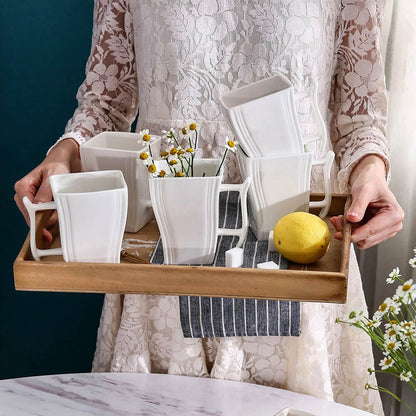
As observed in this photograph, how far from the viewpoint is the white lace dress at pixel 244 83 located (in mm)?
1153

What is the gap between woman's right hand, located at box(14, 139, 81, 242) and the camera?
109 cm

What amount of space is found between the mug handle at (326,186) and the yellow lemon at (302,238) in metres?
0.11

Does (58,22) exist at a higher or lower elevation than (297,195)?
higher

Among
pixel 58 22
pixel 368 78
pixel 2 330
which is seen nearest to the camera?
pixel 368 78

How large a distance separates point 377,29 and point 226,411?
73 centimetres

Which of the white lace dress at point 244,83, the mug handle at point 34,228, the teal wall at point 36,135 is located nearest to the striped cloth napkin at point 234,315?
the white lace dress at point 244,83

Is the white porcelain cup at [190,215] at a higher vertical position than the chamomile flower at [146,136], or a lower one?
lower

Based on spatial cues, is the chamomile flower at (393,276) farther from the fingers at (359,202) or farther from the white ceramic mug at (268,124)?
the white ceramic mug at (268,124)

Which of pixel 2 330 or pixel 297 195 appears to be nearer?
pixel 297 195

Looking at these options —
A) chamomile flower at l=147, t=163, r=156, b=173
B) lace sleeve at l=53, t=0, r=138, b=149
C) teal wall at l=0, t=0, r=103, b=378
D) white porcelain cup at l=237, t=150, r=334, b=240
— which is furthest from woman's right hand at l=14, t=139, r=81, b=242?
teal wall at l=0, t=0, r=103, b=378

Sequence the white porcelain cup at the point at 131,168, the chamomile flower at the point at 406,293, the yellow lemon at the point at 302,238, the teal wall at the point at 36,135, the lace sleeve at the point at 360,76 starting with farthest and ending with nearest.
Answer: the teal wall at the point at 36,135, the lace sleeve at the point at 360,76, the white porcelain cup at the point at 131,168, the yellow lemon at the point at 302,238, the chamomile flower at the point at 406,293

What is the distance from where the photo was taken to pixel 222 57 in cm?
118

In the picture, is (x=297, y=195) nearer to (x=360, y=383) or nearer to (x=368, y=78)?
(x=368, y=78)

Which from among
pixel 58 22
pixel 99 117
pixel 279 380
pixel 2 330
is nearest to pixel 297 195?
pixel 279 380
